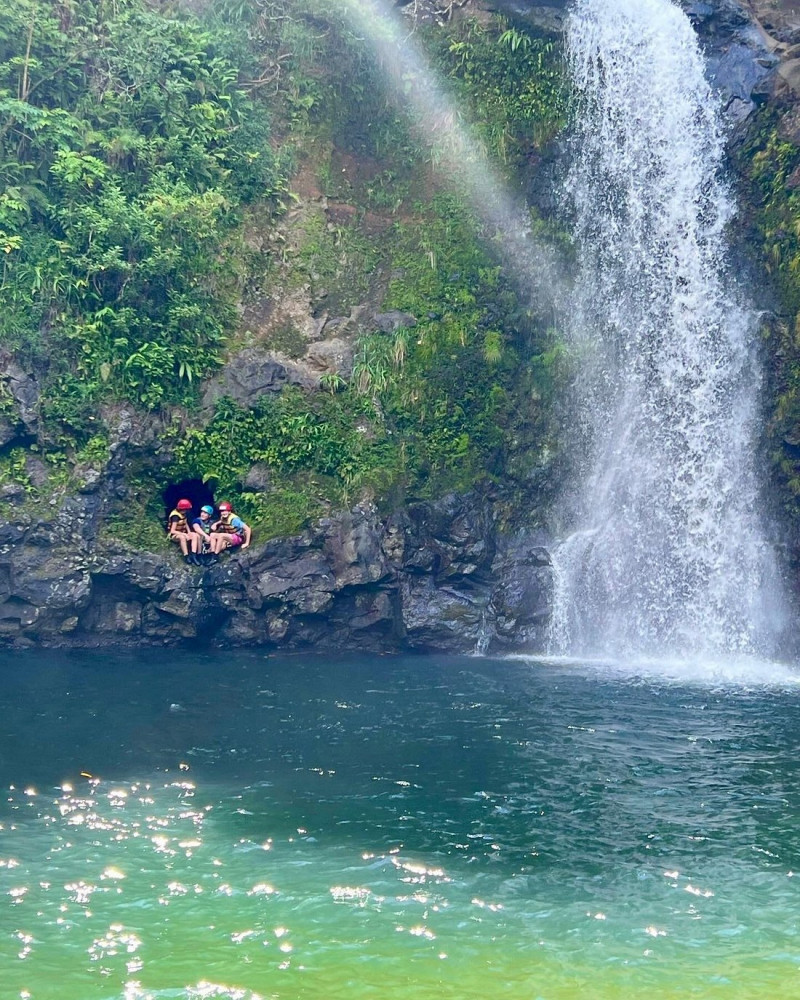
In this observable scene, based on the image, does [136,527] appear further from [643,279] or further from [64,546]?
[643,279]

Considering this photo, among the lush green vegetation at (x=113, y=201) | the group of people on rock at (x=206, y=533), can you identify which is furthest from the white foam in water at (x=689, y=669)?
the lush green vegetation at (x=113, y=201)

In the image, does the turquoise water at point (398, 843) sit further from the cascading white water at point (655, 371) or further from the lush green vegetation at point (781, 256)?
the lush green vegetation at point (781, 256)

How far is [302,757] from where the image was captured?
12234mm

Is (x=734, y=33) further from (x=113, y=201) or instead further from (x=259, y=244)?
(x=113, y=201)

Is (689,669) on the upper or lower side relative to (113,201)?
lower

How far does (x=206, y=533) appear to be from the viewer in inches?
762

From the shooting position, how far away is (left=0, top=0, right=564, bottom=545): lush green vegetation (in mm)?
20156

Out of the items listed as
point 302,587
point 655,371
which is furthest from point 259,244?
point 655,371

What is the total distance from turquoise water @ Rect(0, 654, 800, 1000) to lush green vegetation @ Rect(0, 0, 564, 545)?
6.43m

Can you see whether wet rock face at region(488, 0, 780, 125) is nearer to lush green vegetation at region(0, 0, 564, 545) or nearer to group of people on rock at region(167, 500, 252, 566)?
lush green vegetation at region(0, 0, 564, 545)

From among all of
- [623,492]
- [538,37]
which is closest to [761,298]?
[623,492]

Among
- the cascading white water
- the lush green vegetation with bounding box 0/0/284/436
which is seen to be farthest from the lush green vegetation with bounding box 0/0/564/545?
the cascading white water

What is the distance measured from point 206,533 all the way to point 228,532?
447mm

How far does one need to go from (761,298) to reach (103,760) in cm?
1697
